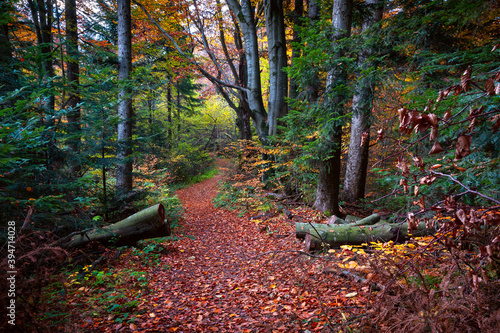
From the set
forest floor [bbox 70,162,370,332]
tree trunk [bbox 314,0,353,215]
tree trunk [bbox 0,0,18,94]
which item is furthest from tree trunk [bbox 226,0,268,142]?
tree trunk [bbox 0,0,18,94]

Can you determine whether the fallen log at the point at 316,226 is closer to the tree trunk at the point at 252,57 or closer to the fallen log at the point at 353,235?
the fallen log at the point at 353,235

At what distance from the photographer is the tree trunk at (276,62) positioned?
31.9 ft

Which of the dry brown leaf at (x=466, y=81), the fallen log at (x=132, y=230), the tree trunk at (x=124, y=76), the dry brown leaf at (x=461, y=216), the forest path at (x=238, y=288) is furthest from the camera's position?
the tree trunk at (x=124, y=76)

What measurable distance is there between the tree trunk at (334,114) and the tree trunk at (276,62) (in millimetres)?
3802

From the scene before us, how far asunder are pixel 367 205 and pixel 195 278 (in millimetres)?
5861

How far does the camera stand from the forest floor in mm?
3111

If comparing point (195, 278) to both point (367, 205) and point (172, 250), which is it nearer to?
point (172, 250)

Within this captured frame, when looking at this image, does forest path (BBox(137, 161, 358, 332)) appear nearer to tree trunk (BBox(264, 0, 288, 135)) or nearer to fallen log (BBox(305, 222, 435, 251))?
fallen log (BBox(305, 222, 435, 251))

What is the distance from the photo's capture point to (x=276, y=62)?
33.1 ft

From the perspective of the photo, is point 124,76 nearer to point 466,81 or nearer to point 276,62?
point 276,62

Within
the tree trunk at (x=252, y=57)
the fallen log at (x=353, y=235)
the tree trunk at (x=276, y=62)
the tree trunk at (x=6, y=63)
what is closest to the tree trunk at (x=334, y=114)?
the fallen log at (x=353, y=235)

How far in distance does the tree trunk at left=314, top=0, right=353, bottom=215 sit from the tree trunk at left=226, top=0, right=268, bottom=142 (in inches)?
167

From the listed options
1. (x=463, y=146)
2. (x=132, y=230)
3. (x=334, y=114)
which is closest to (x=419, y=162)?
(x=463, y=146)

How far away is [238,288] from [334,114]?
458 cm
